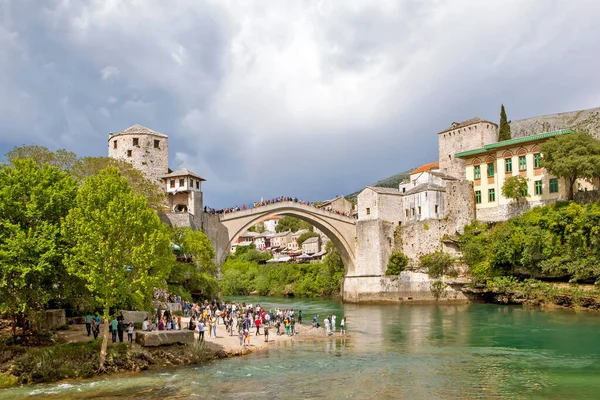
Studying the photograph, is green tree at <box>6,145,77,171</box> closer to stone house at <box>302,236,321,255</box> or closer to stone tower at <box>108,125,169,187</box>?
stone tower at <box>108,125,169,187</box>

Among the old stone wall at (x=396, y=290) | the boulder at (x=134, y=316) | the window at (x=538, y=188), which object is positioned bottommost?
the old stone wall at (x=396, y=290)

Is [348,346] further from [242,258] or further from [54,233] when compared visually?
[242,258]

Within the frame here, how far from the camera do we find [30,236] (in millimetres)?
19250

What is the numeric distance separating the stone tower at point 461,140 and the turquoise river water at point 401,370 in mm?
28127

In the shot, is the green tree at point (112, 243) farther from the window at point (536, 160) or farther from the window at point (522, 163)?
the window at point (522, 163)

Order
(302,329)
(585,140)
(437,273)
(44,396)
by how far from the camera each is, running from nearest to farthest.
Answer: (44,396)
(302,329)
(585,140)
(437,273)

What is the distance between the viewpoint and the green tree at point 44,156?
3148 centimetres

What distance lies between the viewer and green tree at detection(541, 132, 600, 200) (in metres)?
40.9

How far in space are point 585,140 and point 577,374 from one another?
27886 mm

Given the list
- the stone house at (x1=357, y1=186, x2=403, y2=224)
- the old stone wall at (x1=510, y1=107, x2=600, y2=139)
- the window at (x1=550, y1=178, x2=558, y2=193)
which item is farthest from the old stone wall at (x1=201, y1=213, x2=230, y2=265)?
the old stone wall at (x1=510, y1=107, x2=600, y2=139)

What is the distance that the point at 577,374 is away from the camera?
19.1 metres

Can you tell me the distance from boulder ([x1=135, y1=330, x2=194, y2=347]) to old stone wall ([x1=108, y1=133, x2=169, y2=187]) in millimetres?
25045

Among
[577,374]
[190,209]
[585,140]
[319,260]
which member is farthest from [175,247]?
[319,260]

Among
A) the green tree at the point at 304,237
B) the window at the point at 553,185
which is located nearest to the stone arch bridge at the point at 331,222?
the window at the point at 553,185
